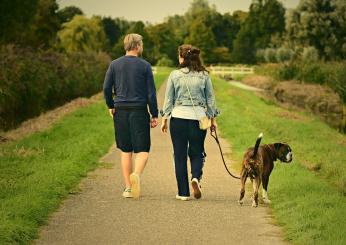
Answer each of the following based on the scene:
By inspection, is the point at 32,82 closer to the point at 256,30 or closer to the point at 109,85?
the point at 109,85

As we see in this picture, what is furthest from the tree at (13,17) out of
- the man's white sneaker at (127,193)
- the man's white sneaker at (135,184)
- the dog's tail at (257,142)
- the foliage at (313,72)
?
the dog's tail at (257,142)

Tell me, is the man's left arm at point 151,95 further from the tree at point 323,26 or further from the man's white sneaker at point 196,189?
the tree at point 323,26

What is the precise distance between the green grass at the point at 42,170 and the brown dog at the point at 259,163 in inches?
91.2

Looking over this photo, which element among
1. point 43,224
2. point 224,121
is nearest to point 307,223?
point 43,224

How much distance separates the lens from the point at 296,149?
16922 mm

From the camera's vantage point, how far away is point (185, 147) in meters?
10.4

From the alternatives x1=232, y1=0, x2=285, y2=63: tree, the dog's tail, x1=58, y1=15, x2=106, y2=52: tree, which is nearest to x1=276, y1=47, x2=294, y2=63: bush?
x1=58, y1=15, x2=106, y2=52: tree

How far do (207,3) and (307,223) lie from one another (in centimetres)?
15988

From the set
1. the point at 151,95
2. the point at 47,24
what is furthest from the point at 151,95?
the point at 47,24

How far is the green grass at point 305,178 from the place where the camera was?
811cm

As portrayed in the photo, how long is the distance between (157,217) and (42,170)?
13.0ft

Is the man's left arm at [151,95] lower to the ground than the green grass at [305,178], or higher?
higher

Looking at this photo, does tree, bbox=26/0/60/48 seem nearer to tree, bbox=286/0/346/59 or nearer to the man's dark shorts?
tree, bbox=286/0/346/59

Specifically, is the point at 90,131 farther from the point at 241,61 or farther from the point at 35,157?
the point at 241,61
